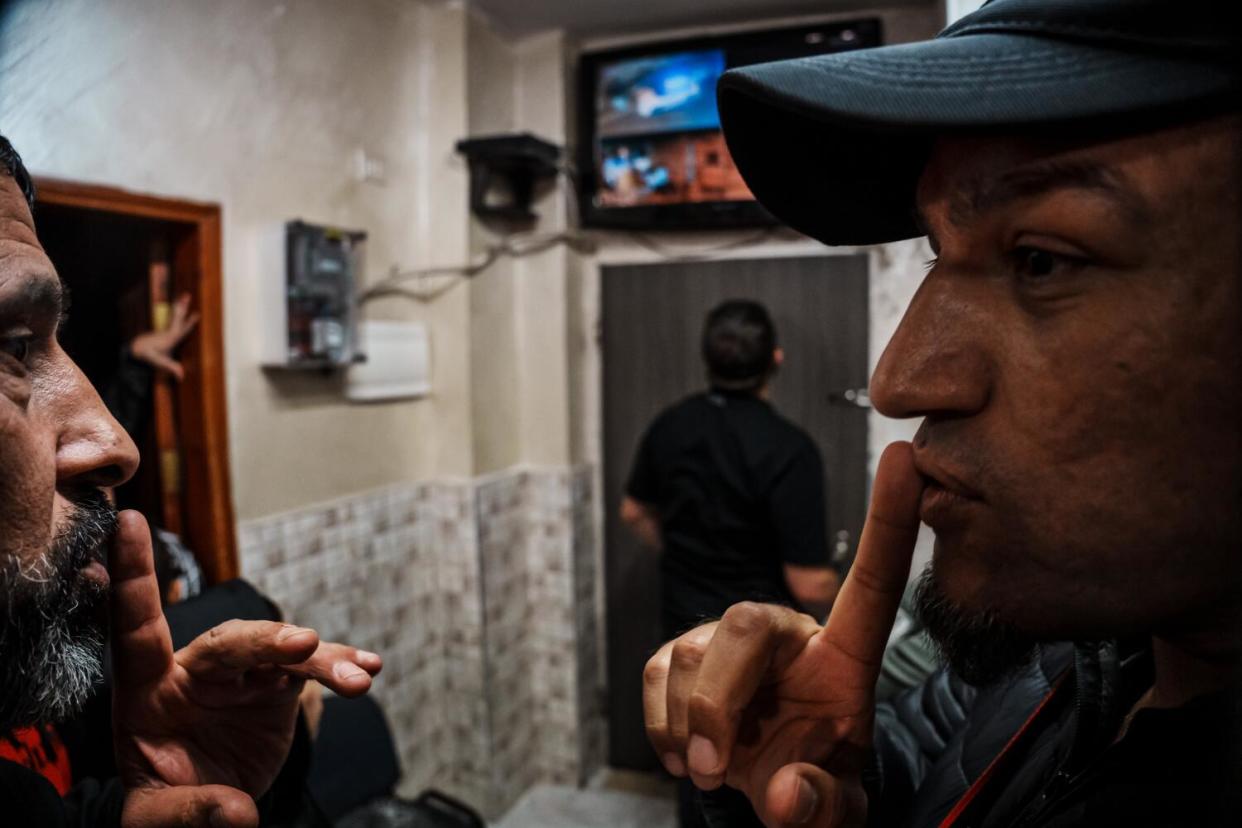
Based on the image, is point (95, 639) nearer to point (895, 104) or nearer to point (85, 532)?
point (85, 532)

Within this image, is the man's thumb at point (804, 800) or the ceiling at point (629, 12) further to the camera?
the ceiling at point (629, 12)

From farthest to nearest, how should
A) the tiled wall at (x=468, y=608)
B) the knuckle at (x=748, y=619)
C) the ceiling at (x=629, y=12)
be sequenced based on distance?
the tiled wall at (x=468, y=608) → the ceiling at (x=629, y=12) → the knuckle at (x=748, y=619)

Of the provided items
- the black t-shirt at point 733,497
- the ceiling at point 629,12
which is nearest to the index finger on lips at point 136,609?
the black t-shirt at point 733,497

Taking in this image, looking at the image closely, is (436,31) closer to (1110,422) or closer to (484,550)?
(484,550)

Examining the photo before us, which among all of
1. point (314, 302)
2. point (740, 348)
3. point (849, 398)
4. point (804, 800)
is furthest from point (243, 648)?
point (849, 398)

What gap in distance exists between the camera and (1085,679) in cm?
55

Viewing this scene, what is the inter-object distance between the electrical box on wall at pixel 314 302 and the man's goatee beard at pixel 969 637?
1689 mm

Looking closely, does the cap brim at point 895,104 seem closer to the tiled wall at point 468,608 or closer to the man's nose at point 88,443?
the man's nose at point 88,443

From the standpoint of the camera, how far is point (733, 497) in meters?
1.42

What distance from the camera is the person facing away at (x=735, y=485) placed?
1.17m

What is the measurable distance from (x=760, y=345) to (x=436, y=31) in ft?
4.67

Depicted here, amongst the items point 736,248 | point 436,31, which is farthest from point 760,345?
point 436,31

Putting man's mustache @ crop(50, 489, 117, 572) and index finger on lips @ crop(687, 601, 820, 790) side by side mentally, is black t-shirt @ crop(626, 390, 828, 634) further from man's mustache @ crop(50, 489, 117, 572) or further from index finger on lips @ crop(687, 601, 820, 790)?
man's mustache @ crop(50, 489, 117, 572)

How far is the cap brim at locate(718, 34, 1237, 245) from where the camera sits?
36 centimetres
